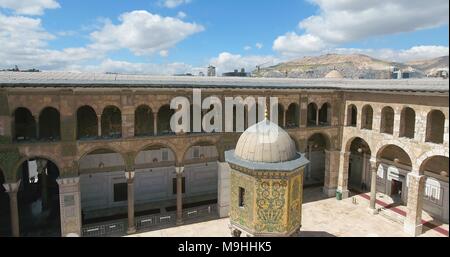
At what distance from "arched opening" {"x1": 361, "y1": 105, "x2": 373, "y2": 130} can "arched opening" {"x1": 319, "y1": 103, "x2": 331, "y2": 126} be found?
2.68m

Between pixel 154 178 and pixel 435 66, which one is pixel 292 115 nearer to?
pixel 154 178

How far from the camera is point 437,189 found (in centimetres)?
2336

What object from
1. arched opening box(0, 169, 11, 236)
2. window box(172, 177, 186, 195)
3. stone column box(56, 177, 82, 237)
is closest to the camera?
stone column box(56, 177, 82, 237)

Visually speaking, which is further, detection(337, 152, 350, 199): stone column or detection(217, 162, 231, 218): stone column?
detection(337, 152, 350, 199): stone column

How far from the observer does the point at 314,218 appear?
2344cm

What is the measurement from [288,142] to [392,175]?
18026 millimetres

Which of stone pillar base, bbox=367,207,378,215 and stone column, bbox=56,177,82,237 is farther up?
stone column, bbox=56,177,82,237

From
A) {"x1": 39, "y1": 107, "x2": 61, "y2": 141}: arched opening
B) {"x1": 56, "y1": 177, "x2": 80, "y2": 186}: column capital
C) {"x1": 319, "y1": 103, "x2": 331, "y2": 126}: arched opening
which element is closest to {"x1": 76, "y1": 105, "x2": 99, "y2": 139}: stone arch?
{"x1": 39, "y1": 107, "x2": 61, "y2": 141}: arched opening

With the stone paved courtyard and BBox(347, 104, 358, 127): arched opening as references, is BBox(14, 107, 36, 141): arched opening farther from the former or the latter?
BBox(347, 104, 358, 127): arched opening

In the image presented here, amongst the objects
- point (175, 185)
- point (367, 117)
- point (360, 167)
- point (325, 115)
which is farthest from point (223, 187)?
point (360, 167)

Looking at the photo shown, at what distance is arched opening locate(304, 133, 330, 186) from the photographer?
31.2 m

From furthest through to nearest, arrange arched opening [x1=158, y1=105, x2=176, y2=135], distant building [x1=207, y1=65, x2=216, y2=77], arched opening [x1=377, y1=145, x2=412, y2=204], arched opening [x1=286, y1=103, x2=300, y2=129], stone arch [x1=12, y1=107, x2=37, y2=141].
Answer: distant building [x1=207, y1=65, x2=216, y2=77], arched opening [x1=286, y1=103, x2=300, y2=129], arched opening [x1=377, y1=145, x2=412, y2=204], arched opening [x1=158, y1=105, x2=176, y2=135], stone arch [x1=12, y1=107, x2=37, y2=141]
